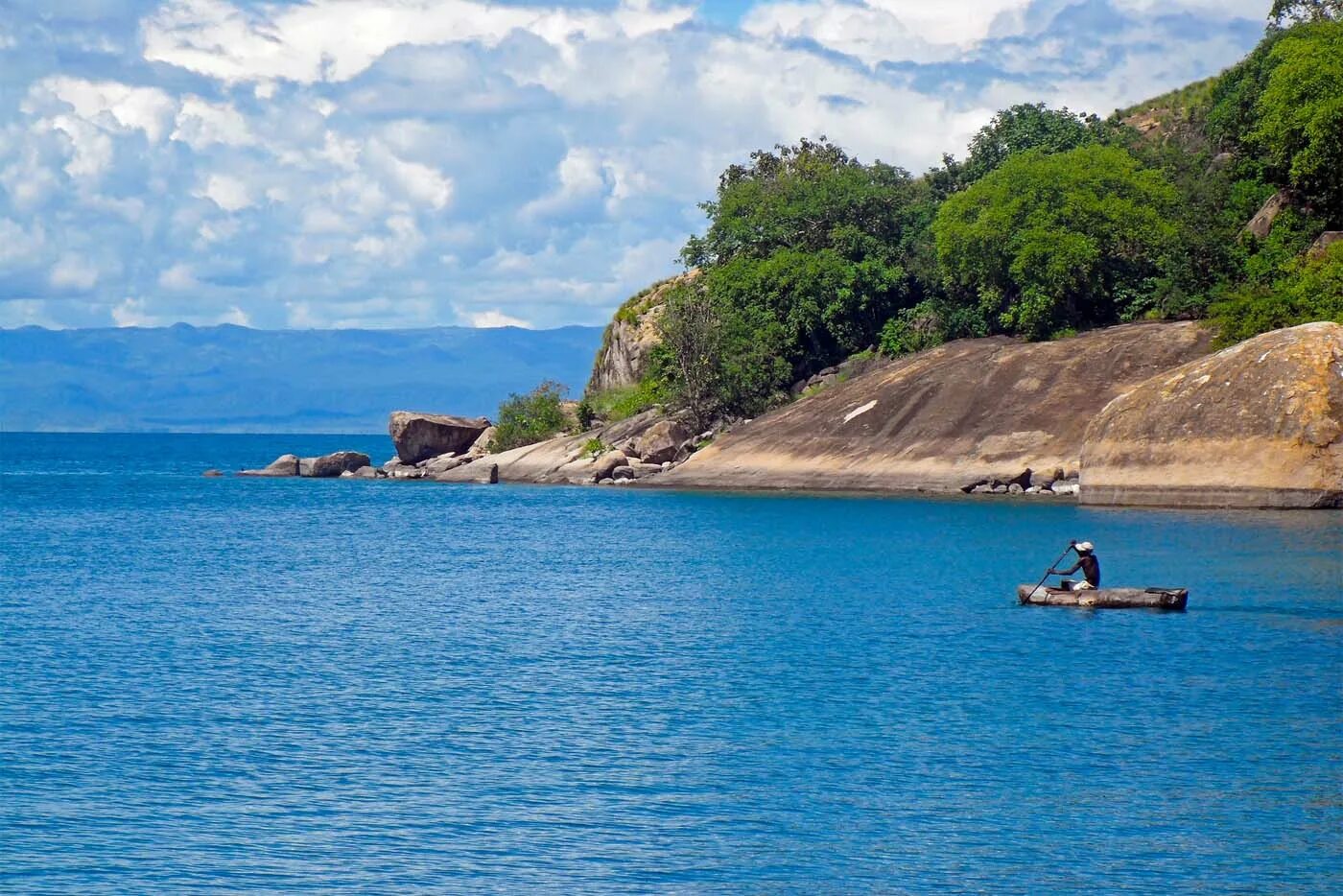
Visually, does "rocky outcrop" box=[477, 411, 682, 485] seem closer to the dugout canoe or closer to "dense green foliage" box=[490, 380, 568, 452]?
"dense green foliage" box=[490, 380, 568, 452]

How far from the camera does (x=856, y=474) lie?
79.4m

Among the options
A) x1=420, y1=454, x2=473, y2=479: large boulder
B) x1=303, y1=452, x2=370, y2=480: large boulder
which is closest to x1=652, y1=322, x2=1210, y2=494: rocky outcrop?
x1=420, y1=454, x2=473, y2=479: large boulder

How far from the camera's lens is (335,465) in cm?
12038

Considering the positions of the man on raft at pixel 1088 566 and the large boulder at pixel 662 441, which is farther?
the large boulder at pixel 662 441

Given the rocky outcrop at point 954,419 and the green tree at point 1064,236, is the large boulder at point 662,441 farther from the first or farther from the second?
the green tree at point 1064,236

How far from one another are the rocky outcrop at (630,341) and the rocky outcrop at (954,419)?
25.5m

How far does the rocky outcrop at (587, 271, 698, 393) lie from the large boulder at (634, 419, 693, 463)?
14823 millimetres

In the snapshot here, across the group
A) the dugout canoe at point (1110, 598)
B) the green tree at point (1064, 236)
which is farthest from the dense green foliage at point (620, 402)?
the dugout canoe at point (1110, 598)

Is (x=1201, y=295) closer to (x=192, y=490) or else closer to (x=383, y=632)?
(x=383, y=632)

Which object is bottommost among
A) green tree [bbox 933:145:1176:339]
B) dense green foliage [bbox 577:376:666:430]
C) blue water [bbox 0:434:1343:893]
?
blue water [bbox 0:434:1343:893]

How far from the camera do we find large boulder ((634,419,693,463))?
309 feet

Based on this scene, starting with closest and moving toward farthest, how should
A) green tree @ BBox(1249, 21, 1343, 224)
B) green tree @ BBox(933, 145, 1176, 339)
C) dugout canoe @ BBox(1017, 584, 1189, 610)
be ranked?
dugout canoe @ BBox(1017, 584, 1189, 610), green tree @ BBox(1249, 21, 1343, 224), green tree @ BBox(933, 145, 1176, 339)

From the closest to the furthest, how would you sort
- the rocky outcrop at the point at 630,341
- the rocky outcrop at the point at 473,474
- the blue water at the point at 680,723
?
1. the blue water at the point at 680,723
2. the rocky outcrop at the point at 473,474
3. the rocky outcrop at the point at 630,341

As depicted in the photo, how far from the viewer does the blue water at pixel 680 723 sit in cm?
2058
